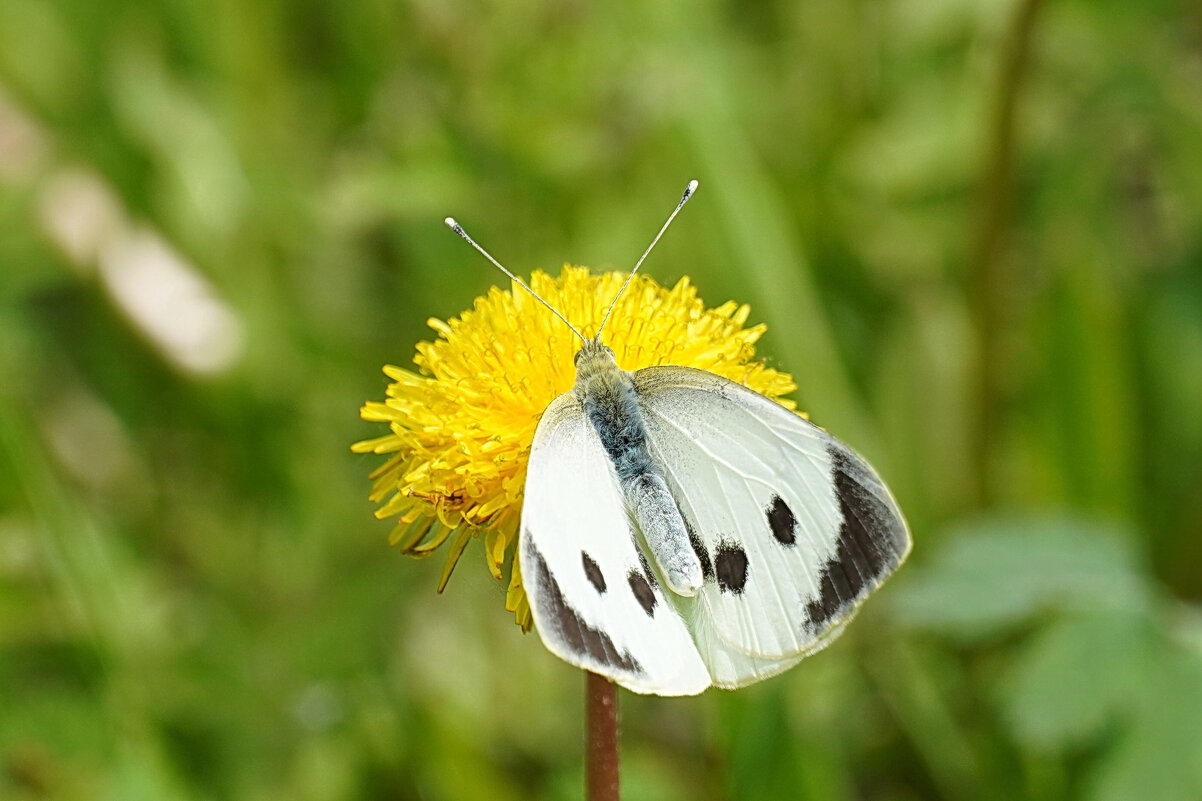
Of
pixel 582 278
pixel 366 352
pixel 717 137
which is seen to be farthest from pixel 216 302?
pixel 582 278

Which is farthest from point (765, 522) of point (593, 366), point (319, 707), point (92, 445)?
point (92, 445)

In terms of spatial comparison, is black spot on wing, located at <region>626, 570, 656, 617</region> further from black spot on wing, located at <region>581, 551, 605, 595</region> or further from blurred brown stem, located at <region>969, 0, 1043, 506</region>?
blurred brown stem, located at <region>969, 0, 1043, 506</region>

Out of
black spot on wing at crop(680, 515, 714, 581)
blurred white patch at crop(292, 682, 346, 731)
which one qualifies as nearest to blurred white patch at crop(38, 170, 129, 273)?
blurred white patch at crop(292, 682, 346, 731)

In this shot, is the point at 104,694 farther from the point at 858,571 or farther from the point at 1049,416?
the point at 1049,416

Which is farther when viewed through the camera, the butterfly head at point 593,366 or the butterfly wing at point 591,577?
the butterfly head at point 593,366

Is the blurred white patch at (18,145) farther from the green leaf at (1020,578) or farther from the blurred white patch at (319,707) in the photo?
the green leaf at (1020,578)

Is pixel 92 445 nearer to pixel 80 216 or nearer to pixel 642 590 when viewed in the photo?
pixel 80 216

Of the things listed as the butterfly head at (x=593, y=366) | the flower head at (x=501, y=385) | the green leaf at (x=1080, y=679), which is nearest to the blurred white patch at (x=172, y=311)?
the flower head at (x=501, y=385)
